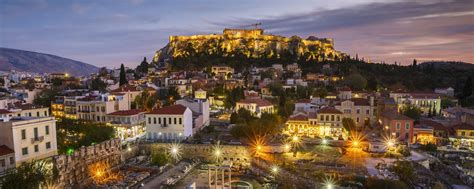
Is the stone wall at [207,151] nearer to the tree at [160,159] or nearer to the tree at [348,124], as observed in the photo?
the tree at [160,159]

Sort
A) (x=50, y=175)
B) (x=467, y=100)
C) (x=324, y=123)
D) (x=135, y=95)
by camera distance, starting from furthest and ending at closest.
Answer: (x=467, y=100) < (x=135, y=95) < (x=324, y=123) < (x=50, y=175)

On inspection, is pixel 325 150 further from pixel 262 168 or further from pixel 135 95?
pixel 135 95

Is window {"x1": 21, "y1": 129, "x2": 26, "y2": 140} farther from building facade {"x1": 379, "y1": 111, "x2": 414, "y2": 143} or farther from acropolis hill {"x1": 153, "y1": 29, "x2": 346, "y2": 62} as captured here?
acropolis hill {"x1": 153, "y1": 29, "x2": 346, "y2": 62}

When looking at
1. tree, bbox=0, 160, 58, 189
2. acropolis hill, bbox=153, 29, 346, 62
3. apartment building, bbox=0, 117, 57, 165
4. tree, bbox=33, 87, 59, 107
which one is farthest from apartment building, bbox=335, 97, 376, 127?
acropolis hill, bbox=153, 29, 346, 62

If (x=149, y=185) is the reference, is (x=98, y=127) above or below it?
above

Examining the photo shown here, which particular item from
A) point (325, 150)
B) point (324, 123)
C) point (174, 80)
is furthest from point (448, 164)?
point (174, 80)

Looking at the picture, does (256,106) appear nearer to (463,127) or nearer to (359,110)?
(359,110)

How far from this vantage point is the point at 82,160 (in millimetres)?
23891

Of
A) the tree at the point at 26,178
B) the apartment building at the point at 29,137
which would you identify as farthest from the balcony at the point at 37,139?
the tree at the point at 26,178

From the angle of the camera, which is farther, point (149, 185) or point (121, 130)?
point (121, 130)

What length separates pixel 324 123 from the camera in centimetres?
3766

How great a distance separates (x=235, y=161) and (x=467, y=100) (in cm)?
4185

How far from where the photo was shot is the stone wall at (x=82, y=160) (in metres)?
21.9

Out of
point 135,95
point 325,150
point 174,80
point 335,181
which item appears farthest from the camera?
point 174,80
